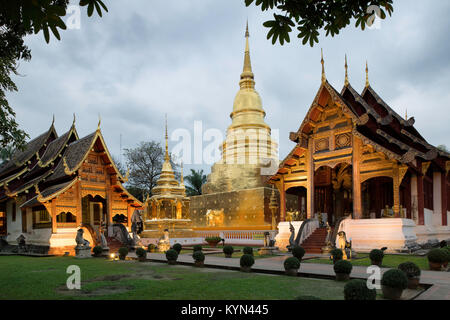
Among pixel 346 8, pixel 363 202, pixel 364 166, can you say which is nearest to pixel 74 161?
pixel 364 166

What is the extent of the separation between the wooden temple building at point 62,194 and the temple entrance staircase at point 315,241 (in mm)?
10622

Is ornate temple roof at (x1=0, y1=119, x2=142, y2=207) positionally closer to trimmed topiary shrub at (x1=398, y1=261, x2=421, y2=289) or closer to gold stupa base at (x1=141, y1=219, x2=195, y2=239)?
gold stupa base at (x1=141, y1=219, x2=195, y2=239)

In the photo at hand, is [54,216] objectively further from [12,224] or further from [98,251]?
[12,224]

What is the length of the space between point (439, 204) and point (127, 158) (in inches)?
1336

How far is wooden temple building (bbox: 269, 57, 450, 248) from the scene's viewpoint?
632 inches

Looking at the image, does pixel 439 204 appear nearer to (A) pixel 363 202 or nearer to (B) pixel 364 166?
(A) pixel 363 202

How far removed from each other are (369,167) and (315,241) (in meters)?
4.21

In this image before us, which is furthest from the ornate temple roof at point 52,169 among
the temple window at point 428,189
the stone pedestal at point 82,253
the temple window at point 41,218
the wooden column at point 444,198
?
the wooden column at point 444,198

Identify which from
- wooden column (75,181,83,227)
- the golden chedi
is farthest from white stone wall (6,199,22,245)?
the golden chedi

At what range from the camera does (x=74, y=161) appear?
798 inches

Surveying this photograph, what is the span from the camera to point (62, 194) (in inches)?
755

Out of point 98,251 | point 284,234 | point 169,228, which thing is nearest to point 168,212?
point 169,228

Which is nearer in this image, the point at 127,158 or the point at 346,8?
the point at 346,8

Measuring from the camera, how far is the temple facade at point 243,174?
27469mm
